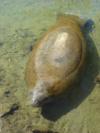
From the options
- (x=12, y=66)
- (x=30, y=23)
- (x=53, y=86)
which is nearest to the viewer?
(x=53, y=86)

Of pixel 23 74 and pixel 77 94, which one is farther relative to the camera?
pixel 23 74

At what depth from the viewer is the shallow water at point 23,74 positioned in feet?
23.3

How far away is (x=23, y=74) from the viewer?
7.73 m

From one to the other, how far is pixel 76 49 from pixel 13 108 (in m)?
1.21

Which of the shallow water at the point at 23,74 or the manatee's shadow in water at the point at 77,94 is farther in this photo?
the manatee's shadow in water at the point at 77,94

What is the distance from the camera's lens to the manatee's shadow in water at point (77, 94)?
727 centimetres

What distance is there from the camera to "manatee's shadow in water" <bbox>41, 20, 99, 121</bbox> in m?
7.27

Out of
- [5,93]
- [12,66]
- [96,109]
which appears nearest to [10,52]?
[12,66]

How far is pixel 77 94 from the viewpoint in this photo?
7457 millimetres

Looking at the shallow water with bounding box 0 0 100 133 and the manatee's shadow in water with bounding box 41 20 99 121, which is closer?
the shallow water with bounding box 0 0 100 133

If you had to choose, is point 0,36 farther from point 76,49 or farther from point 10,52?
point 76,49

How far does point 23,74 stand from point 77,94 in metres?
0.87

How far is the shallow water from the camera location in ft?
23.3

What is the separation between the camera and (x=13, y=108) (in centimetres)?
728
